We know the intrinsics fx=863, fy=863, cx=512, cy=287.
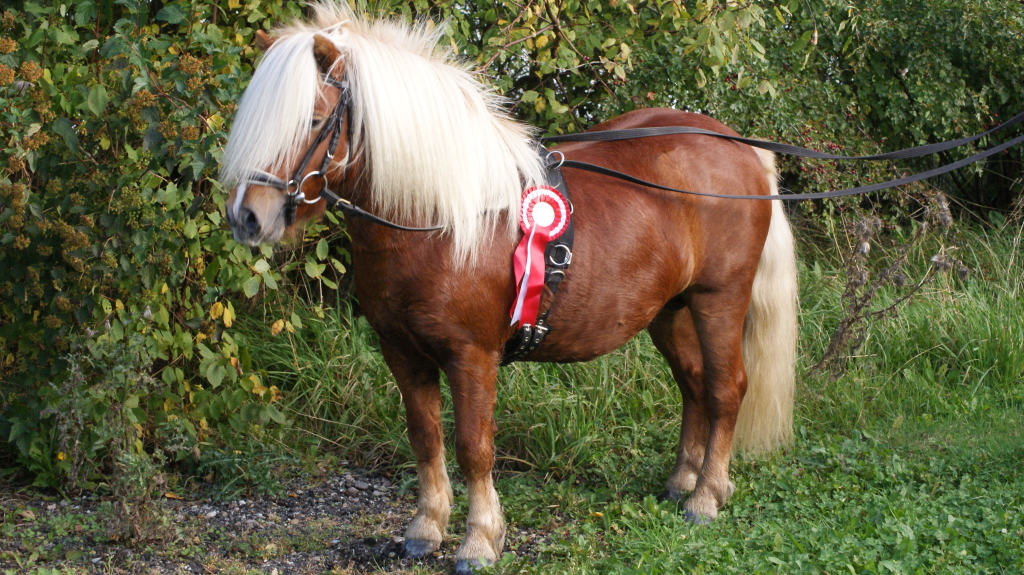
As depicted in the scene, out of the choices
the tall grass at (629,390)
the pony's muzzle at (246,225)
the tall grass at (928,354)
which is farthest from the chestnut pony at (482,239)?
the tall grass at (928,354)

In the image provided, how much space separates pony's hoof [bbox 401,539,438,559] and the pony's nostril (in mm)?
1474

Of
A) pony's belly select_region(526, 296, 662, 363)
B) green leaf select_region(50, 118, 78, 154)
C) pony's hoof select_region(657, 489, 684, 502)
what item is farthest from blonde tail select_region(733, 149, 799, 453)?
green leaf select_region(50, 118, 78, 154)

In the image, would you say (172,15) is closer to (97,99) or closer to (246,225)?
(97,99)

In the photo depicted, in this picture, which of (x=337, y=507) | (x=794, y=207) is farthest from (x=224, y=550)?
(x=794, y=207)

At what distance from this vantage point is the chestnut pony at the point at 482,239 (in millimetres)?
2594

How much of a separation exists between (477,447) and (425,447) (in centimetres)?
33

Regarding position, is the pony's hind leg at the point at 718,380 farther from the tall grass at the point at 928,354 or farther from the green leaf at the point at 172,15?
the green leaf at the point at 172,15

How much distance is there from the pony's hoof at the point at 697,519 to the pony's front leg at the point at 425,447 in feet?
3.32

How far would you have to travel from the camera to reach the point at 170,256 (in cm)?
348

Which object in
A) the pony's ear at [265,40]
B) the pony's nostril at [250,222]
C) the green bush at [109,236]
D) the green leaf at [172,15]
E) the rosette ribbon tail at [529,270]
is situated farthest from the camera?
the green leaf at [172,15]

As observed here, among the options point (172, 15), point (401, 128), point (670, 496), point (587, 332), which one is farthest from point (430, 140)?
point (670, 496)

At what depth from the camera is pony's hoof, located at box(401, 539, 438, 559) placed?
3.34 meters

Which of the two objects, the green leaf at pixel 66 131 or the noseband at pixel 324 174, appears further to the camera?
the green leaf at pixel 66 131

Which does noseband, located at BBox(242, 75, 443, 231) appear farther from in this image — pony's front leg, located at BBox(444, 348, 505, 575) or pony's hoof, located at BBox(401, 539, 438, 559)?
pony's hoof, located at BBox(401, 539, 438, 559)
